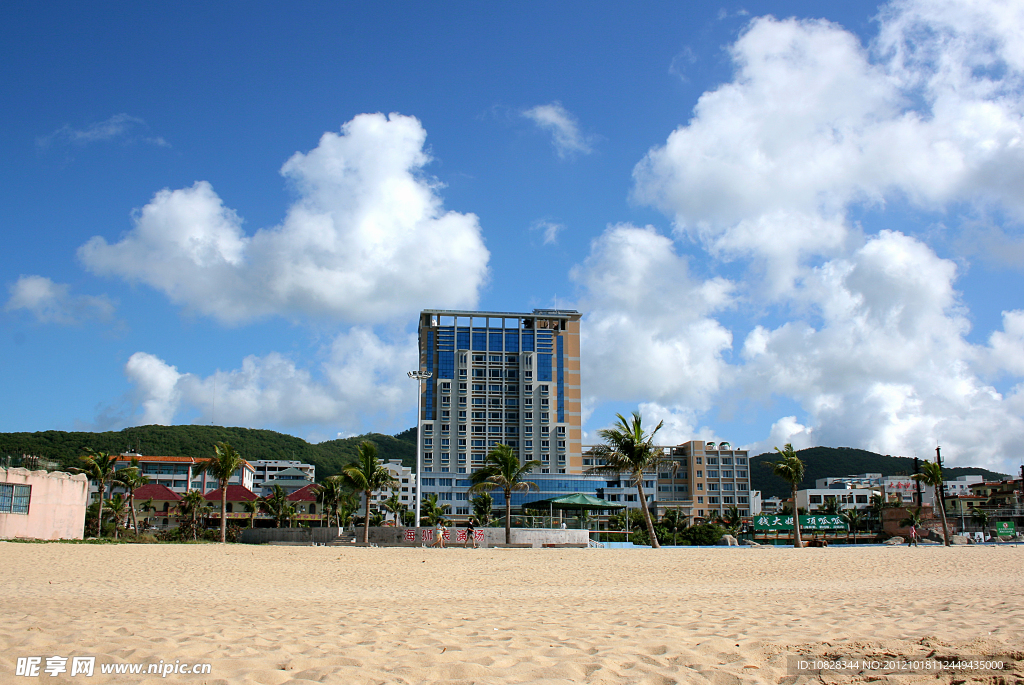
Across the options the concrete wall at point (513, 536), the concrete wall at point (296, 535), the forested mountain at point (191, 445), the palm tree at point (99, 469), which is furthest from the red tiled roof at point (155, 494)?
the concrete wall at point (513, 536)

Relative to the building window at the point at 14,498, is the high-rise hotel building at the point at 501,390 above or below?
above

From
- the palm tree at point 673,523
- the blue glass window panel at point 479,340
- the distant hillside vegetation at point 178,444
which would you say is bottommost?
the palm tree at point 673,523

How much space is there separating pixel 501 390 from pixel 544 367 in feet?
31.5

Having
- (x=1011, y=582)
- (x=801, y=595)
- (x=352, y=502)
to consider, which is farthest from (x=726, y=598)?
(x=352, y=502)

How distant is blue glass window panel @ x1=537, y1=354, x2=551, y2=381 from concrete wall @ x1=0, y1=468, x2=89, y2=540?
92902mm

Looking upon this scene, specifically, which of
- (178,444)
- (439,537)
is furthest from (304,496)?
(439,537)

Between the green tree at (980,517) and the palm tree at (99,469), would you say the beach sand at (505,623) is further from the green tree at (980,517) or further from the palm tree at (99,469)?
the green tree at (980,517)

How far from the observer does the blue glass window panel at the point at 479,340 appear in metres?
133

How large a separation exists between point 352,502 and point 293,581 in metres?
74.1

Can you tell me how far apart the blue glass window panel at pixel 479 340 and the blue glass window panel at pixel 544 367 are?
11.1m

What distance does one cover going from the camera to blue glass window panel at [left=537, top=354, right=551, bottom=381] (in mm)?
131000

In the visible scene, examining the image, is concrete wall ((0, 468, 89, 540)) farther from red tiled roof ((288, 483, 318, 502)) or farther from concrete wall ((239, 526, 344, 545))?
red tiled roof ((288, 483, 318, 502))

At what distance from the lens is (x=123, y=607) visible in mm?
10289

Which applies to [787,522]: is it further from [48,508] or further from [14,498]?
[14,498]
